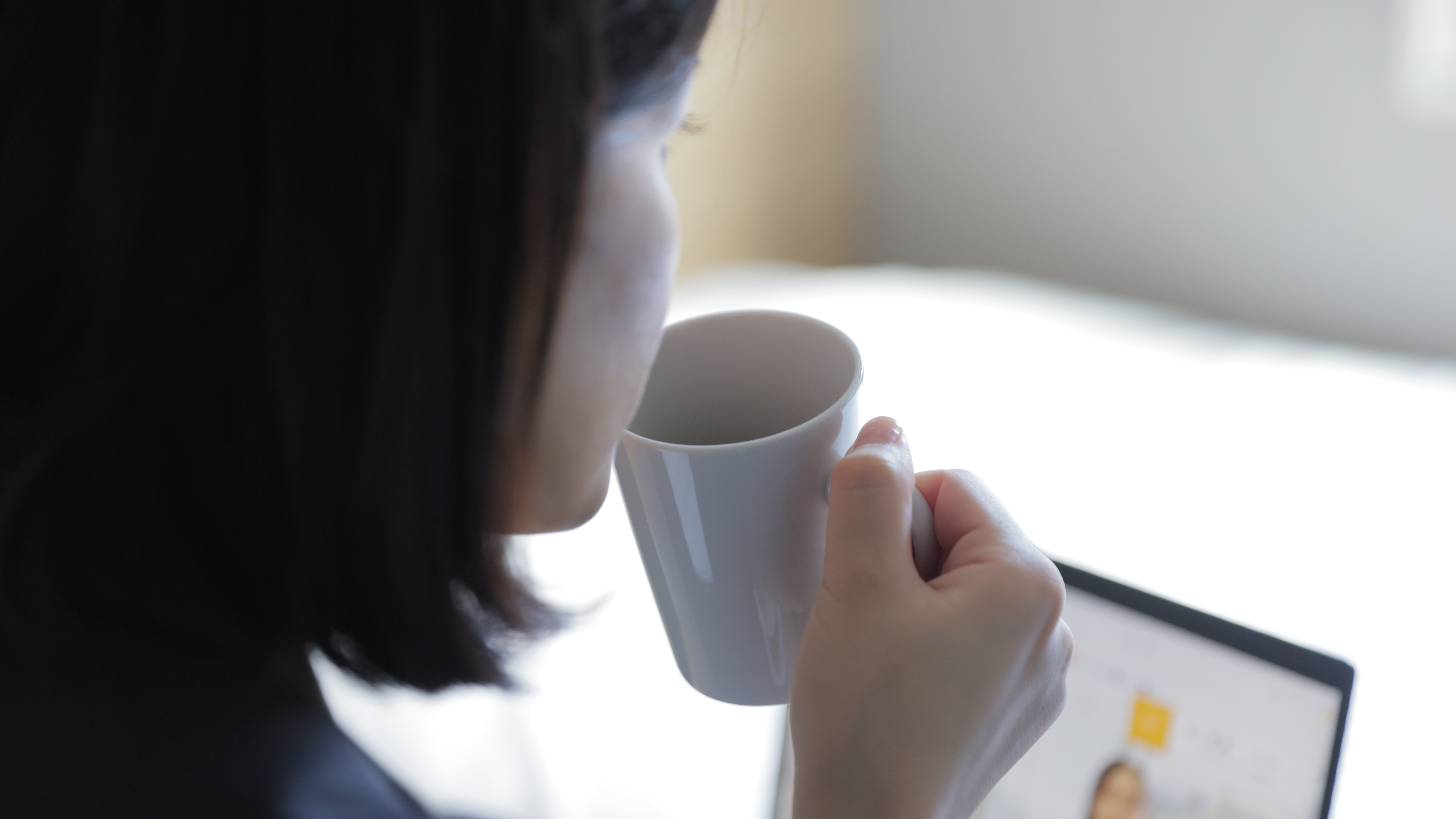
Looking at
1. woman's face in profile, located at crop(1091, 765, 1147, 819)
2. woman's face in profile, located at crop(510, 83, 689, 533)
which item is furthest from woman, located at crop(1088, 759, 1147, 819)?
woman's face in profile, located at crop(510, 83, 689, 533)

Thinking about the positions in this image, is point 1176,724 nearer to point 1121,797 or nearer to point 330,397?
point 1121,797

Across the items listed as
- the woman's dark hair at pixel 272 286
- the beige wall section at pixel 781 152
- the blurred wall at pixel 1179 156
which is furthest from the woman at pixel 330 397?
the beige wall section at pixel 781 152

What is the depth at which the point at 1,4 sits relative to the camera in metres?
0.29

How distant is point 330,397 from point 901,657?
0.77ft

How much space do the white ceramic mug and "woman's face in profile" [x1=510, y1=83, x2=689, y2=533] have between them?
29mm

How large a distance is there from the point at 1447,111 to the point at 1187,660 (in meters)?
1.16

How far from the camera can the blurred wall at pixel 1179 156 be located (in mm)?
1396

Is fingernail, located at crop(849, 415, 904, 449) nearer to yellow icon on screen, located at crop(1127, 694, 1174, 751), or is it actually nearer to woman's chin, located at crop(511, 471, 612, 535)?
woman's chin, located at crop(511, 471, 612, 535)

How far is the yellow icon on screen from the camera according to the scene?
550mm

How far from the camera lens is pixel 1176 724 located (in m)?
0.55

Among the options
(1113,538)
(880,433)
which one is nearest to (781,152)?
(1113,538)

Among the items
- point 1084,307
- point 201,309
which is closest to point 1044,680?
point 201,309

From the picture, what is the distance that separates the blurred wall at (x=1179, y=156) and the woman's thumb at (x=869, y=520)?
1312mm

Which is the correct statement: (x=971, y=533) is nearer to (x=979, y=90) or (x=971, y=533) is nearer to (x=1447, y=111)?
(x=1447, y=111)
